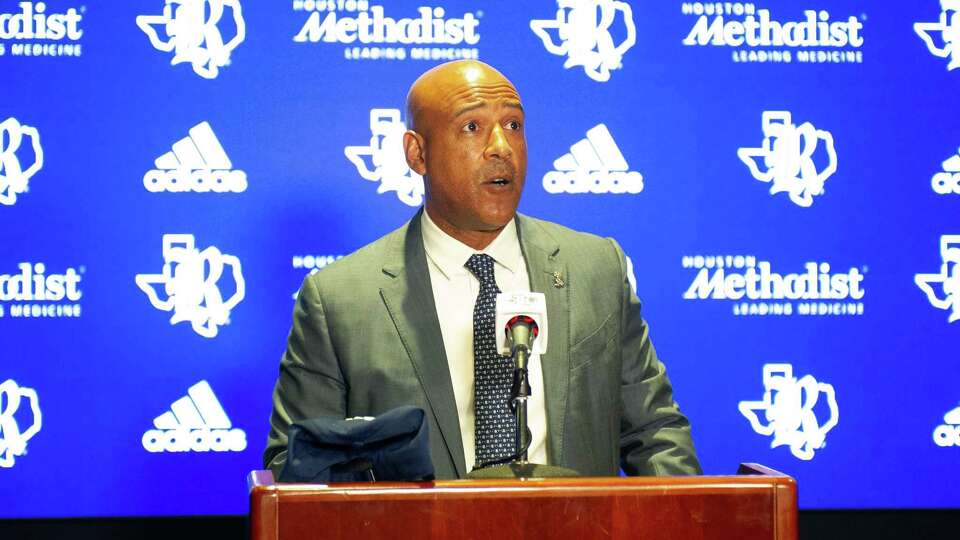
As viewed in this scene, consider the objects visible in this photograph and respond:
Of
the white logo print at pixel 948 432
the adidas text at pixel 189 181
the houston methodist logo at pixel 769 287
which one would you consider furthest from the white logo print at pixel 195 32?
the white logo print at pixel 948 432

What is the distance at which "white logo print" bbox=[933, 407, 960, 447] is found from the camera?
4156 mm

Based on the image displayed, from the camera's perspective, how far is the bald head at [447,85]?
2910 millimetres

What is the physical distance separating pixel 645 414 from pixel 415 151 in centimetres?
80

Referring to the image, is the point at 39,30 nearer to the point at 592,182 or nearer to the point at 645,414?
the point at 592,182

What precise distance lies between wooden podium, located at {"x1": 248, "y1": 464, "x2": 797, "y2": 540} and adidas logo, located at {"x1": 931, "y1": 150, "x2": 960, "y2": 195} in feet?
8.39

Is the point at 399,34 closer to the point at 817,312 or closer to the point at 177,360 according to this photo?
the point at 177,360

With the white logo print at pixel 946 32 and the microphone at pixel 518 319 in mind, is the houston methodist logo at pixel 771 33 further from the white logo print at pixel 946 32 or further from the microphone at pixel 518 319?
the microphone at pixel 518 319

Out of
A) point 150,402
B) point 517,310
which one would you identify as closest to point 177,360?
point 150,402

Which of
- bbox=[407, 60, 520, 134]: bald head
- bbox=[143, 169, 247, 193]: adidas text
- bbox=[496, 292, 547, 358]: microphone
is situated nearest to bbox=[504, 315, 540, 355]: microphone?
bbox=[496, 292, 547, 358]: microphone

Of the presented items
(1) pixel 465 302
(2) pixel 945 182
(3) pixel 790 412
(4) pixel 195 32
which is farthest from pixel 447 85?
(2) pixel 945 182

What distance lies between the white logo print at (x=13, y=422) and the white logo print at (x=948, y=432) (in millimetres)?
2792

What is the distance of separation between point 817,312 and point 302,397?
1.94 m

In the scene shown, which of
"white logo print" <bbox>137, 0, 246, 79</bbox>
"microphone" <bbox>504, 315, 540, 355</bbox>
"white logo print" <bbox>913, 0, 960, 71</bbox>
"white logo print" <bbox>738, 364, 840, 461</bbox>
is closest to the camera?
"microphone" <bbox>504, 315, 540, 355</bbox>

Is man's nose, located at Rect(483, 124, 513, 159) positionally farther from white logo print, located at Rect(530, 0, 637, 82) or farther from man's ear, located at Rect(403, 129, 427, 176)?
white logo print, located at Rect(530, 0, 637, 82)
